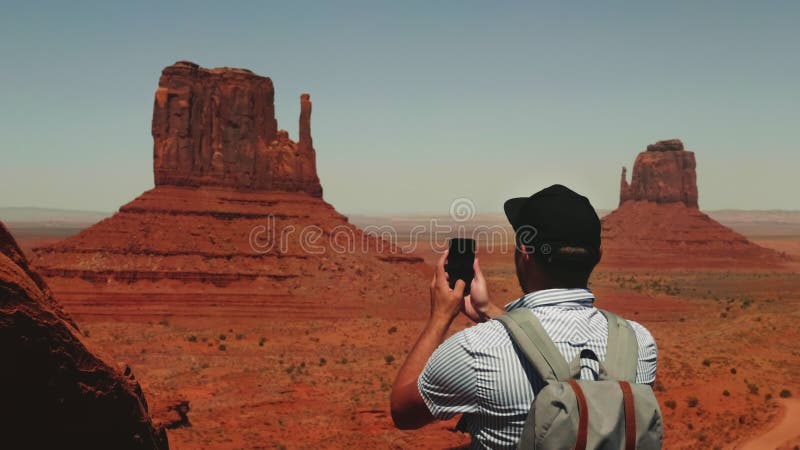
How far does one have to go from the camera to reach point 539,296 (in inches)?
122

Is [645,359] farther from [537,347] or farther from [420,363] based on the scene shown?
[420,363]

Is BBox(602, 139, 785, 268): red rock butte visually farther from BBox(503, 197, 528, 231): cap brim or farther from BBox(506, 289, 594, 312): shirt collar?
BBox(506, 289, 594, 312): shirt collar

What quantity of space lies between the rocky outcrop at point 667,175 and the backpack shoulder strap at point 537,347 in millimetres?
108401

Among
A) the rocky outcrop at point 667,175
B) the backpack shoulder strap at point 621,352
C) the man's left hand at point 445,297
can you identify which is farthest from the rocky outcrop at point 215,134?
the rocky outcrop at point 667,175

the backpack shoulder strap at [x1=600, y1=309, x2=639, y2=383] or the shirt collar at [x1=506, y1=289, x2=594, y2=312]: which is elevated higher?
the shirt collar at [x1=506, y1=289, x2=594, y2=312]

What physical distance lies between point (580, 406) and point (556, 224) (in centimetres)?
77

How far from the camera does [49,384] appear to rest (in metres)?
4.36

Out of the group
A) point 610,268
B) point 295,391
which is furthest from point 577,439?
point 610,268

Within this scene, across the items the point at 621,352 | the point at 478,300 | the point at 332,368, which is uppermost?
the point at 478,300

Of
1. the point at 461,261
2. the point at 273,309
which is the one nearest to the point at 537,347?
the point at 461,261

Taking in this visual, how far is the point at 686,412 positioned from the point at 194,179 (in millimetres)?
41159

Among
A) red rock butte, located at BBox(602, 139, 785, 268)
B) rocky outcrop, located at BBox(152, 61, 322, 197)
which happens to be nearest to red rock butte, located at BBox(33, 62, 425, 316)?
rocky outcrop, located at BBox(152, 61, 322, 197)

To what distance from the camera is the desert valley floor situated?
17.2m

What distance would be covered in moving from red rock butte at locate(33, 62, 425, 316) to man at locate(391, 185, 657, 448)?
40677 mm
